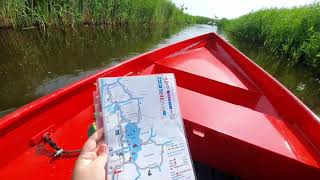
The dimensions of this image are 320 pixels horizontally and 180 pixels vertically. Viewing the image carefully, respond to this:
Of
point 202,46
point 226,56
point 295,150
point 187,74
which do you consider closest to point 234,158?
point 295,150

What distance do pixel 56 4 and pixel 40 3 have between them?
573 mm

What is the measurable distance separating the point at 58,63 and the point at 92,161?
4792 millimetres

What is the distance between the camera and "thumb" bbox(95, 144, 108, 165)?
37.8 inches


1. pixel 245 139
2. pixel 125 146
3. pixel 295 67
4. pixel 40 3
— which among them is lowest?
pixel 295 67

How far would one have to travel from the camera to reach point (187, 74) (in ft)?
9.08

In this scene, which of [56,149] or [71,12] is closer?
[56,149]

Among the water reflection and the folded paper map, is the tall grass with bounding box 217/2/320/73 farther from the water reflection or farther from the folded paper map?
the folded paper map

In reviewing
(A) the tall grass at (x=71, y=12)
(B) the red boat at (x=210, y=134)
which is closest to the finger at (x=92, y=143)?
(B) the red boat at (x=210, y=134)

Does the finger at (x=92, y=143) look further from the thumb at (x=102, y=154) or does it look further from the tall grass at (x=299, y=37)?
the tall grass at (x=299, y=37)

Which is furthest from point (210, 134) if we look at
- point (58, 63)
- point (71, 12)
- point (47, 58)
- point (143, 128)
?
point (71, 12)

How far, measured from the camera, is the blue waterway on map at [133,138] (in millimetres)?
1071

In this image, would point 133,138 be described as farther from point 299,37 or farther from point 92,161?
point 299,37

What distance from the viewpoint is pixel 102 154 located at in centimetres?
98

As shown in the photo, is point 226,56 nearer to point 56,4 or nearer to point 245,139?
point 245,139
